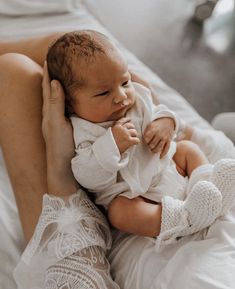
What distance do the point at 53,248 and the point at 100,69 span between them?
0.38 metres

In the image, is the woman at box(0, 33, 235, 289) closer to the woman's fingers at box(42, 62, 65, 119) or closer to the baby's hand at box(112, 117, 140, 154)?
the woman's fingers at box(42, 62, 65, 119)

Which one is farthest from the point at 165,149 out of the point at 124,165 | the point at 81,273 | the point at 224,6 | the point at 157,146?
the point at 224,6

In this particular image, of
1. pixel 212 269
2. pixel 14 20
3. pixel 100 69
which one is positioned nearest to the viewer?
pixel 212 269

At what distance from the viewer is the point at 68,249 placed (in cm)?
84

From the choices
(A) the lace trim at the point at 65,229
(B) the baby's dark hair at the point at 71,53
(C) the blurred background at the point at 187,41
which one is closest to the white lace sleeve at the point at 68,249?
(A) the lace trim at the point at 65,229

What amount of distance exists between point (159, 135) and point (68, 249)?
12.7 inches

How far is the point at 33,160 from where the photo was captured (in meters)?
0.97

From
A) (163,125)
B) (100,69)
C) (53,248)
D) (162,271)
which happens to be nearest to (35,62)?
(100,69)

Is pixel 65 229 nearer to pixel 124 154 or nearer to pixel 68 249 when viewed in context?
pixel 68 249

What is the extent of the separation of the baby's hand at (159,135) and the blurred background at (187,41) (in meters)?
1.09

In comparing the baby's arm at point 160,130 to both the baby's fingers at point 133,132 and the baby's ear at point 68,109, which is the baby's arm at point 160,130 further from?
the baby's ear at point 68,109

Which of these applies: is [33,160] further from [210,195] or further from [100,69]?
[210,195]

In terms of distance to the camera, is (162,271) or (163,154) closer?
(162,271)

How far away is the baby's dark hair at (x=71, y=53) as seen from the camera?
904 mm
